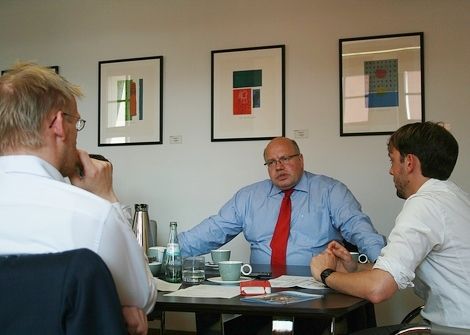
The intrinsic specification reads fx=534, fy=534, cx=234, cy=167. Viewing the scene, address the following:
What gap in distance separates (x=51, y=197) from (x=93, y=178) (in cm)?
47

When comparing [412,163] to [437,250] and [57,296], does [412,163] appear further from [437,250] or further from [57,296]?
[57,296]

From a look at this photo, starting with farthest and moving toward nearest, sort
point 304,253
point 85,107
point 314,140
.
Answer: point 85,107 < point 314,140 < point 304,253

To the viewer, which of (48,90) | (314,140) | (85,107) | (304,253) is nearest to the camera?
(48,90)

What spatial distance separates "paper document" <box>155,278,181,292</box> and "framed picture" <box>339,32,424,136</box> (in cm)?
191

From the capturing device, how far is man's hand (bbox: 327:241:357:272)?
194cm

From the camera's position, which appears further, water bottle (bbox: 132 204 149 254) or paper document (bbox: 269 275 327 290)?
water bottle (bbox: 132 204 149 254)

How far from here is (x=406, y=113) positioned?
3387mm

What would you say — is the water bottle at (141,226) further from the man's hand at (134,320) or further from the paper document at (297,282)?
the man's hand at (134,320)

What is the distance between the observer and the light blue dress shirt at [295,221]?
9.04 feet

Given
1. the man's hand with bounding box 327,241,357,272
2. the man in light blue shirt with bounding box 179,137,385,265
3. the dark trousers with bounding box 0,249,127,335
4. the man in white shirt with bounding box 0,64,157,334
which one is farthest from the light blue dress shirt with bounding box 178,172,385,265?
the dark trousers with bounding box 0,249,127,335

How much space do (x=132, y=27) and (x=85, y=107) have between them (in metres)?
0.73

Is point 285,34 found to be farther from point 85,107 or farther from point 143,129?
point 85,107

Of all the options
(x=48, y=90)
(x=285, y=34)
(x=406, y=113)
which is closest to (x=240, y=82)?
(x=285, y=34)

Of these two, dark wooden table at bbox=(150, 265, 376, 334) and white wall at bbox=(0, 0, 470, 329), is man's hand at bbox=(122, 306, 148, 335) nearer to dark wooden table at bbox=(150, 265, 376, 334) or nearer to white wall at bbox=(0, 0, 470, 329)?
dark wooden table at bbox=(150, 265, 376, 334)
